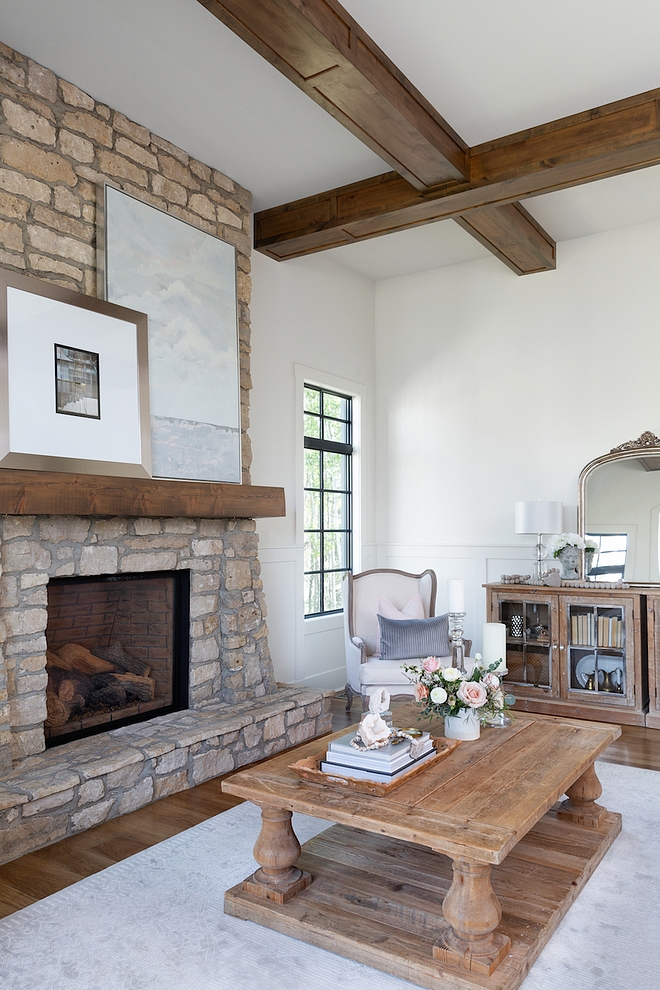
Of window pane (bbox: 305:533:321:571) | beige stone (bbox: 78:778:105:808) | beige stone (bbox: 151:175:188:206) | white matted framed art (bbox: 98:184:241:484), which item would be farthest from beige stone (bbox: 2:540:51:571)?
window pane (bbox: 305:533:321:571)

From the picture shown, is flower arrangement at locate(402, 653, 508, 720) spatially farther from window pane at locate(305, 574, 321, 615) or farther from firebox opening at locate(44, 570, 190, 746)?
window pane at locate(305, 574, 321, 615)

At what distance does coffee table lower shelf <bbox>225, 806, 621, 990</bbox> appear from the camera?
200 centimetres

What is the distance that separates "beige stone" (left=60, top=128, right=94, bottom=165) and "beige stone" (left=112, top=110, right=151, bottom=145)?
24 centimetres

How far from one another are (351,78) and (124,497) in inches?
81.4

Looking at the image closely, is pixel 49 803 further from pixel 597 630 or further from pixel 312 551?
pixel 597 630

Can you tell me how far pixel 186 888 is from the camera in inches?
97.9

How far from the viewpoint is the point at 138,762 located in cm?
320

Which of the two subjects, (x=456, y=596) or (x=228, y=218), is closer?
(x=456, y=596)

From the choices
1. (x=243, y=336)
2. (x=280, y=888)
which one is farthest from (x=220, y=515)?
(x=280, y=888)

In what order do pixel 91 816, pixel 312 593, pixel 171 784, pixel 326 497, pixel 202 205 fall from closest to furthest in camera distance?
pixel 91 816 → pixel 171 784 → pixel 202 205 → pixel 312 593 → pixel 326 497

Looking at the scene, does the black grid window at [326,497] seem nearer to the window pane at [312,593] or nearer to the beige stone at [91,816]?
the window pane at [312,593]

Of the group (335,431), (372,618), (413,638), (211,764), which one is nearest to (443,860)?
(211,764)

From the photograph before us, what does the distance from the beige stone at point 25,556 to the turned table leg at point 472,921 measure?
215 cm

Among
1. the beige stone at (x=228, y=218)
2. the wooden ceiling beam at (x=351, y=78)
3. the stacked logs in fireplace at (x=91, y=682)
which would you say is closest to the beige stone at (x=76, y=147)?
the beige stone at (x=228, y=218)
